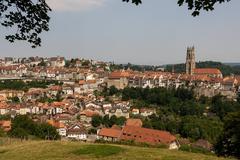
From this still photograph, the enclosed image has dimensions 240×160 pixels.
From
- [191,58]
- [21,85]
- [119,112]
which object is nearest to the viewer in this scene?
[119,112]

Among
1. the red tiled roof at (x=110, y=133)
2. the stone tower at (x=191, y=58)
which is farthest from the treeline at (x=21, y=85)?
the red tiled roof at (x=110, y=133)

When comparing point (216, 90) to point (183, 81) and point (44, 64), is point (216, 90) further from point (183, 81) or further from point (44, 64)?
point (44, 64)

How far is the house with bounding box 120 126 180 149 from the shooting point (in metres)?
39.5

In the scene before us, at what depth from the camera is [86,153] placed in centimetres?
1062

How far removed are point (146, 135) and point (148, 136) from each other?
764 millimetres

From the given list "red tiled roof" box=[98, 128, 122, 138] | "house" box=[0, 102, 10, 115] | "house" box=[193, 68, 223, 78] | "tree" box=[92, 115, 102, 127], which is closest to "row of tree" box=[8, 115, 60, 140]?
"red tiled roof" box=[98, 128, 122, 138]

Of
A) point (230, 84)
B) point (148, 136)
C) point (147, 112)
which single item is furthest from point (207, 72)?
point (148, 136)

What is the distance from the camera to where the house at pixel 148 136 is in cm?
3950

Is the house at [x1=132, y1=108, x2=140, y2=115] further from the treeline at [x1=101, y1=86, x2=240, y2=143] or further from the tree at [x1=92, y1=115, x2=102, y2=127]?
the tree at [x1=92, y1=115, x2=102, y2=127]

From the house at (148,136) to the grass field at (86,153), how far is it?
26983 millimetres

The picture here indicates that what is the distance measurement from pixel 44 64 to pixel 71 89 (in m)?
51.7

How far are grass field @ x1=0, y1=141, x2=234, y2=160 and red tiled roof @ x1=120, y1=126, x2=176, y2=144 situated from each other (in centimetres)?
2769

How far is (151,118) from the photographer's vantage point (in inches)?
2432

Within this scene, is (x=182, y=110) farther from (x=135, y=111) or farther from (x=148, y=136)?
(x=148, y=136)
